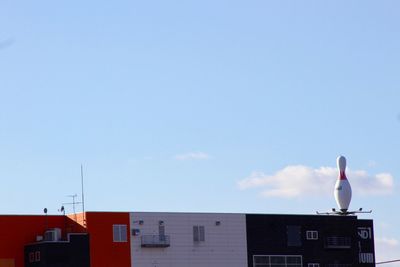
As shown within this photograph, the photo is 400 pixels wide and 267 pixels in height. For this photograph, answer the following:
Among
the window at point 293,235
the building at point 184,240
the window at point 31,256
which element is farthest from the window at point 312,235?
the window at point 31,256

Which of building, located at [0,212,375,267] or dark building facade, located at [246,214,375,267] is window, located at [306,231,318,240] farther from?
building, located at [0,212,375,267]

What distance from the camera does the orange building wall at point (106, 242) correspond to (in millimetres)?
125000

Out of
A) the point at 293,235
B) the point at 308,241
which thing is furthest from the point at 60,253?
the point at 308,241

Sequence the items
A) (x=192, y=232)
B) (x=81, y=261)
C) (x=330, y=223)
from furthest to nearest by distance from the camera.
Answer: (x=330, y=223) → (x=192, y=232) → (x=81, y=261)

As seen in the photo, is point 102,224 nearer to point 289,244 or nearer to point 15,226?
point 15,226

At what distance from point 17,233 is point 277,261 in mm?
29209

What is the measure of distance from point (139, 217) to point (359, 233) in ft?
93.0

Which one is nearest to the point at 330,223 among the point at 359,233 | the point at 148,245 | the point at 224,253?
the point at 359,233

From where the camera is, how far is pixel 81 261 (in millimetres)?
123500

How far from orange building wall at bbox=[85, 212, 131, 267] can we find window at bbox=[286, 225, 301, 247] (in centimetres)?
1973

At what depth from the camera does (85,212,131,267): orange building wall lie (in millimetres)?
125000

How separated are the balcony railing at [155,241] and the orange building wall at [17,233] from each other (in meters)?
9.56

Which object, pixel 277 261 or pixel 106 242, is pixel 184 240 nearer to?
pixel 106 242

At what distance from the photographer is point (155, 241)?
423 feet
